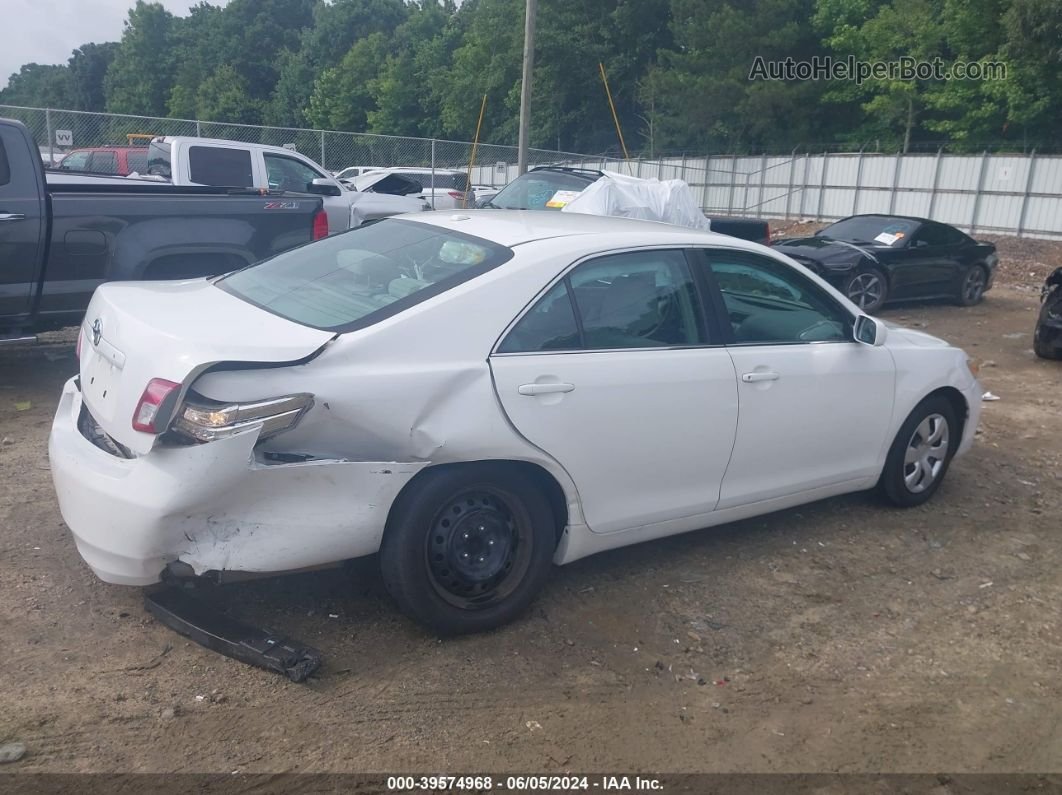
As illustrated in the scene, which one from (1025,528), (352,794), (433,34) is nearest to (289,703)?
(352,794)

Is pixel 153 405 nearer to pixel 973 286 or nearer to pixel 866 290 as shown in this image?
pixel 866 290

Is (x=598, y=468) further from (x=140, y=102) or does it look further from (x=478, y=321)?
(x=140, y=102)

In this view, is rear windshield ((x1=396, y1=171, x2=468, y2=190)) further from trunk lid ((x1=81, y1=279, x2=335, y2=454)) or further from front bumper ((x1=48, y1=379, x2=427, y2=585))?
front bumper ((x1=48, y1=379, x2=427, y2=585))

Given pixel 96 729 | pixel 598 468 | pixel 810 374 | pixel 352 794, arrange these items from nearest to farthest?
pixel 352 794 < pixel 96 729 < pixel 598 468 < pixel 810 374

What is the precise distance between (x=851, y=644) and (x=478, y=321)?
205 centimetres

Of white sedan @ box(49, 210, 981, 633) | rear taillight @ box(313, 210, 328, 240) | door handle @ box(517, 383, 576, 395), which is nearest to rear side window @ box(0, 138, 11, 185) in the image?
rear taillight @ box(313, 210, 328, 240)

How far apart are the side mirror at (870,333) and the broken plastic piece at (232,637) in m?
3.05

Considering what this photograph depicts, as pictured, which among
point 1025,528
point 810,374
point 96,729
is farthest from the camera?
point 1025,528

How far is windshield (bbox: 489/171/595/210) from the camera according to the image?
38.1ft

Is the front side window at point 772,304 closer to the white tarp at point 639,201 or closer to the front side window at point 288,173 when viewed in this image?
the white tarp at point 639,201

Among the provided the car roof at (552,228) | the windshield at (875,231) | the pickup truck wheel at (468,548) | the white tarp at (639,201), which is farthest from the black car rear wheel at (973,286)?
the pickup truck wheel at (468,548)

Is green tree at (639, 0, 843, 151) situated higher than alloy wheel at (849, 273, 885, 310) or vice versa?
green tree at (639, 0, 843, 151)

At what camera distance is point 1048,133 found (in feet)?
97.4

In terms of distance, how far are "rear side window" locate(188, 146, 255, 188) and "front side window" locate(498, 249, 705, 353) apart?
9111 millimetres
